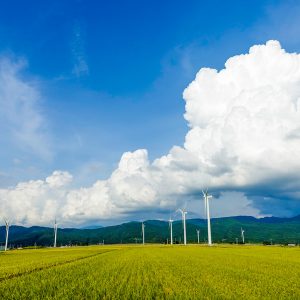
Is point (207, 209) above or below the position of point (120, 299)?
above

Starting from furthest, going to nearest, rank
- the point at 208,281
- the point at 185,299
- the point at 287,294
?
the point at 208,281
the point at 287,294
the point at 185,299

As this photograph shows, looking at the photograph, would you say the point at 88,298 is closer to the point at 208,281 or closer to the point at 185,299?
the point at 185,299

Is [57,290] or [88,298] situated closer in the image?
[88,298]

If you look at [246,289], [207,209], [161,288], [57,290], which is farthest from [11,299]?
[207,209]

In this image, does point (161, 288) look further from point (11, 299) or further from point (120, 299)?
point (11, 299)

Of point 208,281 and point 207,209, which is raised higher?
point 207,209

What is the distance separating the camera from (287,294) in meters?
22.9

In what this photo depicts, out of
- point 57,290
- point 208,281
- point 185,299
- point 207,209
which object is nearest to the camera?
point 185,299

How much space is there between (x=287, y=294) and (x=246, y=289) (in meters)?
2.93

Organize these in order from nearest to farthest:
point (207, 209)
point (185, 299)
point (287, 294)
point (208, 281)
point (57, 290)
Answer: point (185, 299), point (287, 294), point (57, 290), point (208, 281), point (207, 209)

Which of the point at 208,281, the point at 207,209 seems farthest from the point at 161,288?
the point at 207,209

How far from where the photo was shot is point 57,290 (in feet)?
82.0

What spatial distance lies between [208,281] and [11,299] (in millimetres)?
14630

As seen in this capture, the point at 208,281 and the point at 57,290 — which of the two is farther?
the point at 208,281
